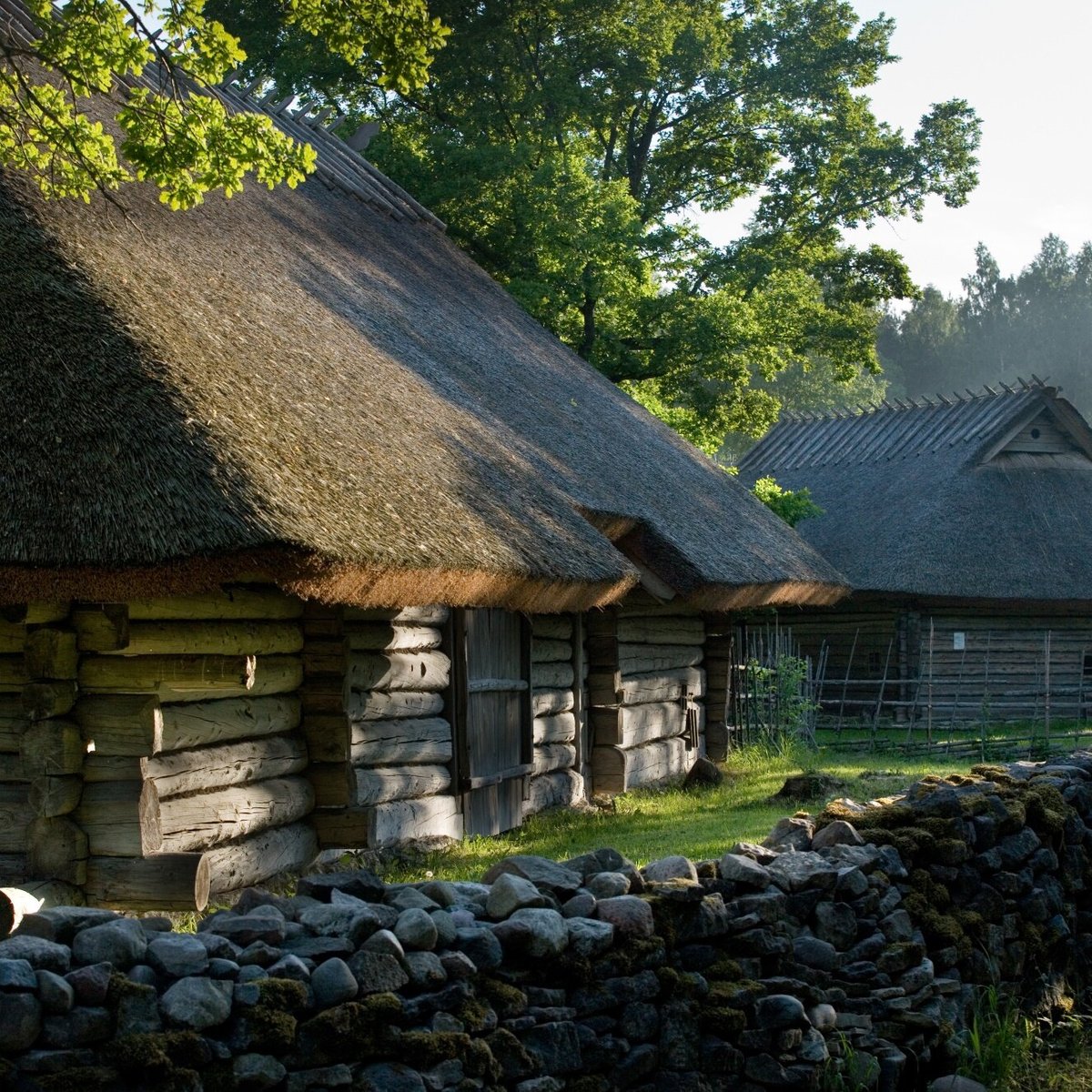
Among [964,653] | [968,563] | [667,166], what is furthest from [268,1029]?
[667,166]

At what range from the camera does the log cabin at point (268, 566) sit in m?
6.89

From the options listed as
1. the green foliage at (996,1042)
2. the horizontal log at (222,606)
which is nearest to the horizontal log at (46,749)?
the horizontal log at (222,606)

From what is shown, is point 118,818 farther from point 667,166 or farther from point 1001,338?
point 1001,338

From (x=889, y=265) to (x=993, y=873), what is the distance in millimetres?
19111

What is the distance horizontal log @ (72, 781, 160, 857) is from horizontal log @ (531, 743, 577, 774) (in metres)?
4.70

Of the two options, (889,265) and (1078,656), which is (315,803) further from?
(889,265)

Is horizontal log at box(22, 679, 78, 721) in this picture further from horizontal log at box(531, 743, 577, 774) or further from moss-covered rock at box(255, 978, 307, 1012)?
horizontal log at box(531, 743, 577, 774)

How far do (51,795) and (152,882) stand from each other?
0.65 metres

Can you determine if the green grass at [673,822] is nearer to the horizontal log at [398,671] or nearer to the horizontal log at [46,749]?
the horizontal log at [398,671]

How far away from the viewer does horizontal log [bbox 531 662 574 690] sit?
11852 millimetres

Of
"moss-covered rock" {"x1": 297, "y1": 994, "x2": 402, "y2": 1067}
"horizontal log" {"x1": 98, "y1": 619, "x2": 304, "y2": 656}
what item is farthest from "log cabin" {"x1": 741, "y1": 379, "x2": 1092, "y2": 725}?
"moss-covered rock" {"x1": 297, "y1": 994, "x2": 402, "y2": 1067}

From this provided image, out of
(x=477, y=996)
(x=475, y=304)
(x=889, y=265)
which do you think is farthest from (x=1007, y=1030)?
(x=889, y=265)

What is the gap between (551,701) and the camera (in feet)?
40.0

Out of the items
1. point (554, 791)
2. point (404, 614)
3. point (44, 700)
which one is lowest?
point (554, 791)
